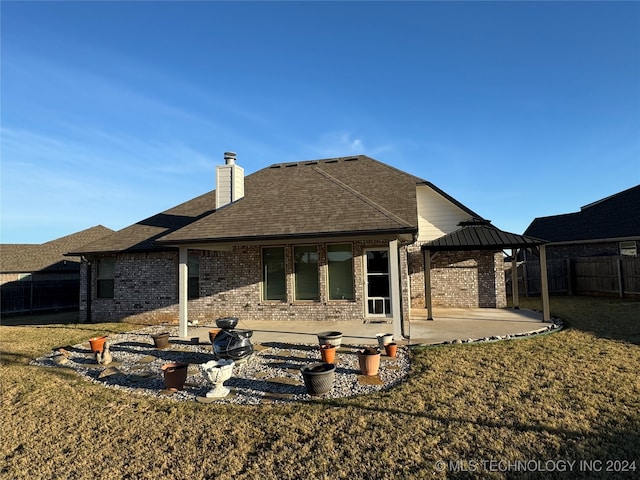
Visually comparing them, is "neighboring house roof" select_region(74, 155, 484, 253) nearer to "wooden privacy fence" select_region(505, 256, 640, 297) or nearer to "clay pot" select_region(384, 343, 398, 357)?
"clay pot" select_region(384, 343, 398, 357)

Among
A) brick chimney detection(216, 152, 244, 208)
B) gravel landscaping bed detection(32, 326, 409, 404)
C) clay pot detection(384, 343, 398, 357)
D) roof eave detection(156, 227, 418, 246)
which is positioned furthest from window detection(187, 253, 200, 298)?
clay pot detection(384, 343, 398, 357)

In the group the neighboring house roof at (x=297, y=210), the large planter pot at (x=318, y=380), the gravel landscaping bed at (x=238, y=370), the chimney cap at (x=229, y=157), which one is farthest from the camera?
the chimney cap at (x=229, y=157)

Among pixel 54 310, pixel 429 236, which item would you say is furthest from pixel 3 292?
pixel 429 236

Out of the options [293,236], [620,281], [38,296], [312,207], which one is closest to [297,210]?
[312,207]

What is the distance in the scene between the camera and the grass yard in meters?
3.57

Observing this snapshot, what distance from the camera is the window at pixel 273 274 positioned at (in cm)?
1208

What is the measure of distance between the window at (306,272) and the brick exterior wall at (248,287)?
0.19 meters

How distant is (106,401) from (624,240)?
2427cm

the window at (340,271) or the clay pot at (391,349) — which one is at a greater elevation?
the window at (340,271)

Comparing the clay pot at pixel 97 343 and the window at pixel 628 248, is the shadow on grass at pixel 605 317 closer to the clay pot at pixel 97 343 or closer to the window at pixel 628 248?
the window at pixel 628 248

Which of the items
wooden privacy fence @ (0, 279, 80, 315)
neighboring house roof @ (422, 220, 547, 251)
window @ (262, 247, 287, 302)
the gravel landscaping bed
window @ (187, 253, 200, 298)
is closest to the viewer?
the gravel landscaping bed

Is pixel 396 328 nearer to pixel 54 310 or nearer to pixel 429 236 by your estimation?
pixel 429 236

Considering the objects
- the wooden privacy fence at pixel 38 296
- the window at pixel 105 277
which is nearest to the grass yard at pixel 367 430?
the window at pixel 105 277

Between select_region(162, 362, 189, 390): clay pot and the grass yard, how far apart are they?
427 millimetres
